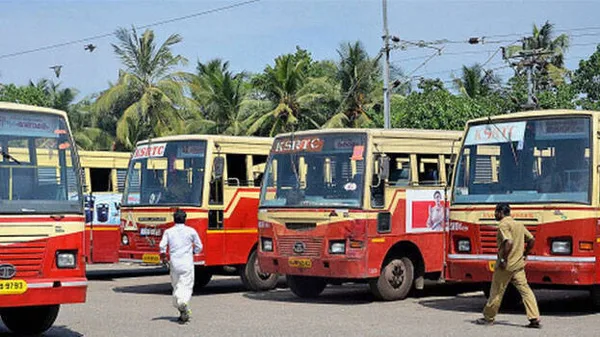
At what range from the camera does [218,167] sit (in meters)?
18.1

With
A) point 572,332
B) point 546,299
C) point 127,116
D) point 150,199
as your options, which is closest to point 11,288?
point 572,332

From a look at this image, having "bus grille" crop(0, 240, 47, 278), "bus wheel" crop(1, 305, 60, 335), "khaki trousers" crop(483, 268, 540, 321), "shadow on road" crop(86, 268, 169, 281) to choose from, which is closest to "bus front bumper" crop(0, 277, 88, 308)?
"bus grille" crop(0, 240, 47, 278)

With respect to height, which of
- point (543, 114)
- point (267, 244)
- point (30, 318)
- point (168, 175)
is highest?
point (543, 114)

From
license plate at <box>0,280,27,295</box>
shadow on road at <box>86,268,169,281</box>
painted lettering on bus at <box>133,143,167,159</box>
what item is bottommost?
shadow on road at <box>86,268,169,281</box>

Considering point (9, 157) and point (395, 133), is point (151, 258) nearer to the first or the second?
point (395, 133)

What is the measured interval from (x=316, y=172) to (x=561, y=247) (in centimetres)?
441

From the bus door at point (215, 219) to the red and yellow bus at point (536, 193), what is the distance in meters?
4.93

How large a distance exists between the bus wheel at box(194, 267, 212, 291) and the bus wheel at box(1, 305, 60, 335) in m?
6.76

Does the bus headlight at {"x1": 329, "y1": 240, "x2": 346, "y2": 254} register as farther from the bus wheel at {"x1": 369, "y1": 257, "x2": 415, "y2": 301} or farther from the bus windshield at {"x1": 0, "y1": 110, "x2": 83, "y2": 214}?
the bus windshield at {"x1": 0, "y1": 110, "x2": 83, "y2": 214}

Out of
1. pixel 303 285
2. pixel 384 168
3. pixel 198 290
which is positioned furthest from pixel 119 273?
pixel 384 168

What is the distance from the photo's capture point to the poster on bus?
16969 mm

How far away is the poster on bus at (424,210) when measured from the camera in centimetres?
1697

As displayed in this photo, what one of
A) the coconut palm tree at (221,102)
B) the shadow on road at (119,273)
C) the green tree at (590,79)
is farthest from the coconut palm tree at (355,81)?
the shadow on road at (119,273)

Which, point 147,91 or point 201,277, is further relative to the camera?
point 147,91
